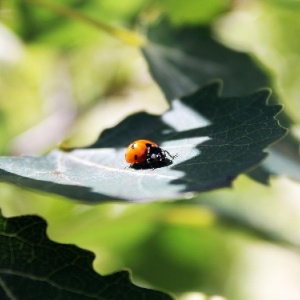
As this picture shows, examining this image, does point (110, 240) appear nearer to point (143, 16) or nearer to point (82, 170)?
point (143, 16)

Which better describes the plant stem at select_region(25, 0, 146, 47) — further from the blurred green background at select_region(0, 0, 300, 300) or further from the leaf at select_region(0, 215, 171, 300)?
the leaf at select_region(0, 215, 171, 300)

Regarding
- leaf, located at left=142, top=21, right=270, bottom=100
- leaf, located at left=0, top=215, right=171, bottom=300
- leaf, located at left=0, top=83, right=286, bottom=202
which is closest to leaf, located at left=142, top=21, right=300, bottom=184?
leaf, located at left=142, top=21, right=270, bottom=100

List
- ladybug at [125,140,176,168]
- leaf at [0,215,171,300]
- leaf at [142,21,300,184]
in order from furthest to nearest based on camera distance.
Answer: leaf at [142,21,300,184], ladybug at [125,140,176,168], leaf at [0,215,171,300]

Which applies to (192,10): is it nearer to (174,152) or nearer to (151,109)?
(151,109)

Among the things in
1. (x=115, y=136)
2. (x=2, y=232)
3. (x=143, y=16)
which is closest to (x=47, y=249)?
(x=2, y=232)

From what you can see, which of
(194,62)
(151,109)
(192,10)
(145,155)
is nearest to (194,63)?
(194,62)

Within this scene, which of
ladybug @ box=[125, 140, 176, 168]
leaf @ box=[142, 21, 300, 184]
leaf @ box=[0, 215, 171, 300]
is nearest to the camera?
leaf @ box=[0, 215, 171, 300]
